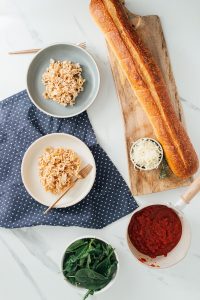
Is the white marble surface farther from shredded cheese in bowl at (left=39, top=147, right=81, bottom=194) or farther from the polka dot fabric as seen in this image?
shredded cheese in bowl at (left=39, top=147, right=81, bottom=194)

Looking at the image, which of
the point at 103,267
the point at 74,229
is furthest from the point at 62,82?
the point at 103,267

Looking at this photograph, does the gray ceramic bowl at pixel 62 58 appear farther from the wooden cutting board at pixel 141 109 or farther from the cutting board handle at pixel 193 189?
the cutting board handle at pixel 193 189

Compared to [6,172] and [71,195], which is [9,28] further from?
[71,195]

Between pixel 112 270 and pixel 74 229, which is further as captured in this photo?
pixel 74 229

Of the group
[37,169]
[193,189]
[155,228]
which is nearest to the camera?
[193,189]

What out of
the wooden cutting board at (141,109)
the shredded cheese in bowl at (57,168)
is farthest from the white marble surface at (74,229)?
the shredded cheese in bowl at (57,168)

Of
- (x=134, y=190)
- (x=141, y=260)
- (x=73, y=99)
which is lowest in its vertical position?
(x=141, y=260)

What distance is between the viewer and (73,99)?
2.04 metres

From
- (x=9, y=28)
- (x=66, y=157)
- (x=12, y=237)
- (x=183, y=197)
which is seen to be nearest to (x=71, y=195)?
(x=66, y=157)

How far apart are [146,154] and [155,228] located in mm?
289

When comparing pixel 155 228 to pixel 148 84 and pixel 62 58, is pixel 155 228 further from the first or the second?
pixel 62 58

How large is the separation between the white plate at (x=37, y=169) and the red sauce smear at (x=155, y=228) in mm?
236

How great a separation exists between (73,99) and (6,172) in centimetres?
40

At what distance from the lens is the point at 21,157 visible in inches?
81.9
